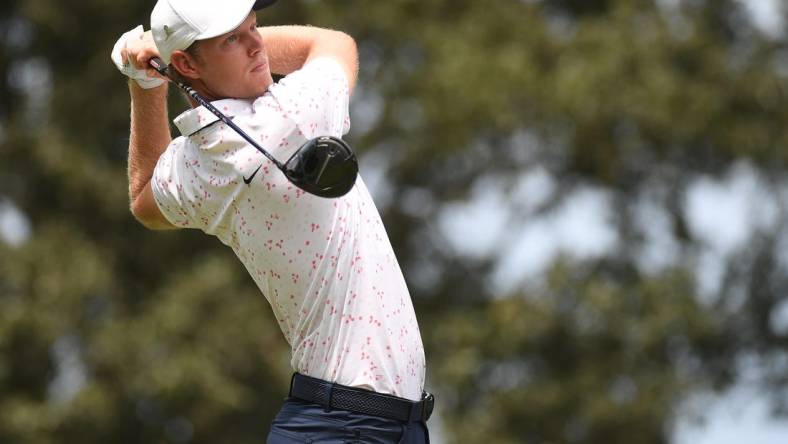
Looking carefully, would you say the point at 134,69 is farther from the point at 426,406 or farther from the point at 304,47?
the point at 426,406

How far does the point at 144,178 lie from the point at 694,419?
55.6 ft

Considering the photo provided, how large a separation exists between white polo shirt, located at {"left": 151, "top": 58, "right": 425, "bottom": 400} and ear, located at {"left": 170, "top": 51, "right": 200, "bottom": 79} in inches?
5.0

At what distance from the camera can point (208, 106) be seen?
438 centimetres

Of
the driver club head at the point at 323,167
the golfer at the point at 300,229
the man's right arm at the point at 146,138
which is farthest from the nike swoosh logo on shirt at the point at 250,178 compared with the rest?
the man's right arm at the point at 146,138

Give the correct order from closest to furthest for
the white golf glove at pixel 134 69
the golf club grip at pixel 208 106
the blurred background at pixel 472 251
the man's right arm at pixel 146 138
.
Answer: the golf club grip at pixel 208 106, the white golf glove at pixel 134 69, the man's right arm at pixel 146 138, the blurred background at pixel 472 251

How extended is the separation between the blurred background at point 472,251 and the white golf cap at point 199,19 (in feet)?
49.4

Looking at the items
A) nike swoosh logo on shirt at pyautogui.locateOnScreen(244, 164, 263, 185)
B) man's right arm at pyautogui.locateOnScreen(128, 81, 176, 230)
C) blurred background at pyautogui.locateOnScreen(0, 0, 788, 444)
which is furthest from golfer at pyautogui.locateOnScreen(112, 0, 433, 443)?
blurred background at pyautogui.locateOnScreen(0, 0, 788, 444)

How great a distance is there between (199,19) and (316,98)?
36cm

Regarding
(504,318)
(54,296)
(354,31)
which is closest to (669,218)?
(504,318)

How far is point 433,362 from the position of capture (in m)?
21.0

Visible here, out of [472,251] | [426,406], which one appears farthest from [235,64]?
[472,251]

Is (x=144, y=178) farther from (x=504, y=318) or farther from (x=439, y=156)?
(x=439, y=156)

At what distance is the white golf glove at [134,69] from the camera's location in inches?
186

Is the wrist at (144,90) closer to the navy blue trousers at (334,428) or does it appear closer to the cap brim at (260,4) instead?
the cap brim at (260,4)
